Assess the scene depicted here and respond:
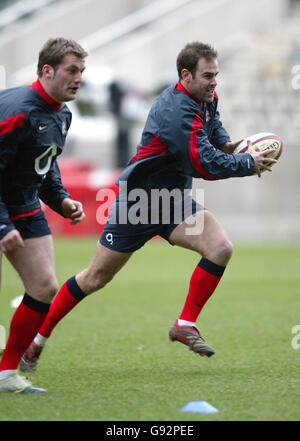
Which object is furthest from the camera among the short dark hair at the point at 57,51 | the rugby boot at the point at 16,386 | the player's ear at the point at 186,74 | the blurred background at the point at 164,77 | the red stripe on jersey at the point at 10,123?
the blurred background at the point at 164,77

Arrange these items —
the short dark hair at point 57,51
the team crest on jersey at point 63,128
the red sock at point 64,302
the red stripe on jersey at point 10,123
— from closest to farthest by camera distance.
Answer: the red stripe on jersey at point 10,123 → the short dark hair at point 57,51 → the team crest on jersey at point 63,128 → the red sock at point 64,302

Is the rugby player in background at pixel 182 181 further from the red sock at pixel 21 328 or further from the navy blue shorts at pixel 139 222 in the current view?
the red sock at pixel 21 328

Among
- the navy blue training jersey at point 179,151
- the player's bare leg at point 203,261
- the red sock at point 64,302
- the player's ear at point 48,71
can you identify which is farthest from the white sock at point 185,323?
the player's ear at point 48,71

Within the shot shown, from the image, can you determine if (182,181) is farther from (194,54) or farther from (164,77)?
(164,77)

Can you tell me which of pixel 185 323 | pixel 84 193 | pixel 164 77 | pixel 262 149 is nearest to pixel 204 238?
pixel 185 323

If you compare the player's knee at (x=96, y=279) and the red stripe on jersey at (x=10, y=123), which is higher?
the red stripe on jersey at (x=10, y=123)

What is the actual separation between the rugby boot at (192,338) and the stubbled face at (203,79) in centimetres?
154

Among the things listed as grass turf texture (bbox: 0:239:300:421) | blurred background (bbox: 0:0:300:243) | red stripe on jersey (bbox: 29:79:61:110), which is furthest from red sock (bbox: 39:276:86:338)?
blurred background (bbox: 0:0:300:243)

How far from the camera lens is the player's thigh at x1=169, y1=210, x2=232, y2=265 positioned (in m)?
5.11

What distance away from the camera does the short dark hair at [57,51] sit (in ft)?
13.9

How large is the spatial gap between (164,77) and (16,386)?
17.7m

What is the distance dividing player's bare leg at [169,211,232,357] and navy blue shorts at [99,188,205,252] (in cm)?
8

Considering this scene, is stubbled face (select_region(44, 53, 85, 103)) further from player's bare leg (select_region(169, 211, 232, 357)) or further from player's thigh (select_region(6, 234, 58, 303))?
player's bare leg (select_region(169, 211, 232, 357))
